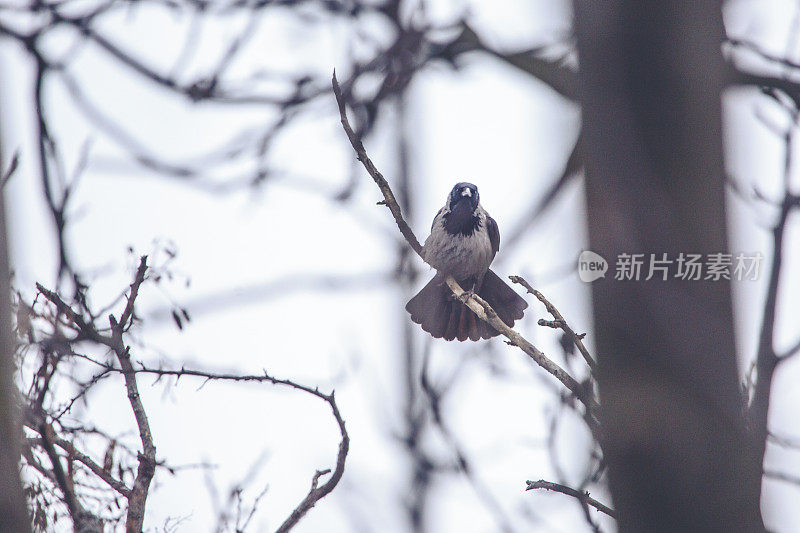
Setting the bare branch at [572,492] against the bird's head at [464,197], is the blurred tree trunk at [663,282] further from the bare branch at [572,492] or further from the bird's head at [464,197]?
the bird's head at [464,197]

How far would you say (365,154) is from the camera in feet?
11.9

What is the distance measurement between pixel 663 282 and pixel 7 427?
4.02 ft

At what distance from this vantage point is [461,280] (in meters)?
6.33

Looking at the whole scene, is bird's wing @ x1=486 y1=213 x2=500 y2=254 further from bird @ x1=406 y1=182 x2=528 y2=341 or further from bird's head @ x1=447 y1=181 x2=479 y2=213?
bird's head @ x1=447 y1=181 x2=479 y2=213

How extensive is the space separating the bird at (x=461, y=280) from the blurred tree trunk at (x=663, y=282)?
13.3 ft

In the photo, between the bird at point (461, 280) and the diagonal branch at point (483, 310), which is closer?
the diagonal branch at point (483, 310)

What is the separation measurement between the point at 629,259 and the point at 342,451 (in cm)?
140

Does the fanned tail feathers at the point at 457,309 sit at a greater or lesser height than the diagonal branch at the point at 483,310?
greater

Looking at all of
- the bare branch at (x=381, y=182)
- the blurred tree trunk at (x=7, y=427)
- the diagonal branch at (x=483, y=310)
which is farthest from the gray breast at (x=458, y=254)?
the blurred tree trunk at (x=7, y=427)

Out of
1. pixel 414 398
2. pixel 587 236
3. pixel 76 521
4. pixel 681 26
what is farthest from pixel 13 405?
pixel 414 398

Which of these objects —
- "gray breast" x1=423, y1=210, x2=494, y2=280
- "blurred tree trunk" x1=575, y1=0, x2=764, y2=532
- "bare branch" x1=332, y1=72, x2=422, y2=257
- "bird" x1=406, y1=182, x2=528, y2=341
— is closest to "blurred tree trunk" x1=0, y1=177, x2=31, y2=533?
"blurred tree trunk" x1=575, y1=0, x2=764, y2=532

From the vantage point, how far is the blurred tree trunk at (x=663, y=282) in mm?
1505

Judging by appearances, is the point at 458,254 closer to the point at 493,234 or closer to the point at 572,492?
the point at 493,234

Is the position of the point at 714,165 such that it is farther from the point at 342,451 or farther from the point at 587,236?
the point at 342,451
